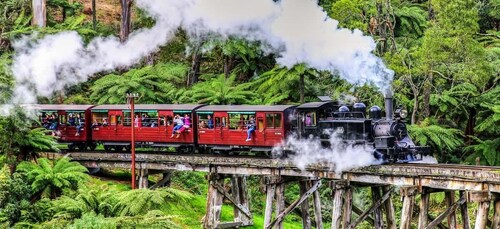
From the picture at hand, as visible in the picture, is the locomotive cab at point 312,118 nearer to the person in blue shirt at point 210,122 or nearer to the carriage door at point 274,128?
the carriage door at point 274,128

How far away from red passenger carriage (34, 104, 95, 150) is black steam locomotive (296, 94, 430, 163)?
10.5 metres

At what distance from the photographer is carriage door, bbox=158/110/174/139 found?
32281mm

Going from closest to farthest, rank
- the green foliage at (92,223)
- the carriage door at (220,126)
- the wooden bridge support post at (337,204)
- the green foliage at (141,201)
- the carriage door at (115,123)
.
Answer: the green foliage at (92,223)
the green foliage at (141,201)
the wooden bridge support post at (337,204)
the carriage door at (220,126)
the carriage door at (115,123)

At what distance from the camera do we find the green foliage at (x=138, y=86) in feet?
132

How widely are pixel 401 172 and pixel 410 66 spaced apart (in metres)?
12.8

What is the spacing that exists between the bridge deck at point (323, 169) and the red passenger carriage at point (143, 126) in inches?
35.3

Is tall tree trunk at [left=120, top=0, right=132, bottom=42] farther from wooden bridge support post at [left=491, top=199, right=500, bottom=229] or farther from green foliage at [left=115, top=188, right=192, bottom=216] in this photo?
wooden bridge support post at [left=491, top=199, right=500, bottom=229]

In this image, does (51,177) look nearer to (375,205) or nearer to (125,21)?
(375,205)

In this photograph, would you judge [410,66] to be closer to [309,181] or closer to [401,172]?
[309,181]

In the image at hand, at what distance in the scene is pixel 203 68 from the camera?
163 ft

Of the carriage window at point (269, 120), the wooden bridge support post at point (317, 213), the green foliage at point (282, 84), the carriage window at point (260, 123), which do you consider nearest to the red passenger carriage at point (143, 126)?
the carriage window at point (260, 123)

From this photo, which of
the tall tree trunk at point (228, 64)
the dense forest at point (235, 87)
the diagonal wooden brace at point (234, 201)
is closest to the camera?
the dense forest at point (235, 87)

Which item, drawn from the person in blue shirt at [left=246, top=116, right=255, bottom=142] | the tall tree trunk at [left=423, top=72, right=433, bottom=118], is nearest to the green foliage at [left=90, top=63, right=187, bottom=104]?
the person in blue shirt at [left=246, top=116, right=255, bottom=142]

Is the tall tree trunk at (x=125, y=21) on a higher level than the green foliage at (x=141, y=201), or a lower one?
higher
